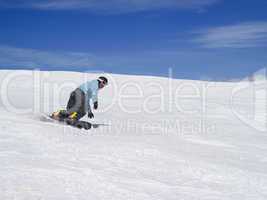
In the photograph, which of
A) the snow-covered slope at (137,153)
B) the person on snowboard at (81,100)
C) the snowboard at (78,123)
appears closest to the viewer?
the snow-covered slope at (137,153)

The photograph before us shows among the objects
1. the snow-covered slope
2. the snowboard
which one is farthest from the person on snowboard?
the snow-covered slope

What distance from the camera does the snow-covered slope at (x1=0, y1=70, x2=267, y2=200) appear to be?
521 cm

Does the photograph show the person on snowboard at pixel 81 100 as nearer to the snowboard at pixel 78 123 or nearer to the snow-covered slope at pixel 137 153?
the snowboard at pixel 78 123

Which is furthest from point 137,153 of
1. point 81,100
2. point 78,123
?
point 81,100

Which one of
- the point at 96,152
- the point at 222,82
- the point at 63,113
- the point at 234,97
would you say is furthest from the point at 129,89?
the point at 96,152

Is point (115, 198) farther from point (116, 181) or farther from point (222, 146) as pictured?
point (222, 146)

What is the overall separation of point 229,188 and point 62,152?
2.62m

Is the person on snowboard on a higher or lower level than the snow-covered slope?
higher

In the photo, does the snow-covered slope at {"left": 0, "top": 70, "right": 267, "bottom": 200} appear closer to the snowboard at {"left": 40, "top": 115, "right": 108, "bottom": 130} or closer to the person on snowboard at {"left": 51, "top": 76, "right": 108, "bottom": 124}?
the snowboard at {"left": 40, "top": 115, "right": 108, "bottom": 130}

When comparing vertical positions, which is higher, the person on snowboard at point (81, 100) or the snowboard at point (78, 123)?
the person on snowboard at point (81, 100)

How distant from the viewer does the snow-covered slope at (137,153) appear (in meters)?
5.21

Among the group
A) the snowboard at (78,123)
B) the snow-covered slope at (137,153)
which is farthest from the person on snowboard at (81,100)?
the snow-covered slope at (137,153)

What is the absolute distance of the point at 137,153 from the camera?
7617 millimetres

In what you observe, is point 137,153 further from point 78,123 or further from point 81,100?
point 81,100
